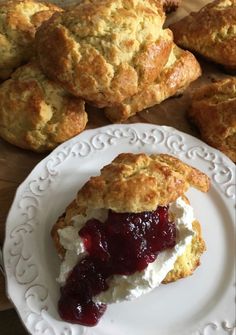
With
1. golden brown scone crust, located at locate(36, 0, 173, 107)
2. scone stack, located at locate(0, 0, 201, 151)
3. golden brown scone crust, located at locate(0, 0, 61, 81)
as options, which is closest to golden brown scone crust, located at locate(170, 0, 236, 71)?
scone stack, located at locate(0, 0, 201, 151)

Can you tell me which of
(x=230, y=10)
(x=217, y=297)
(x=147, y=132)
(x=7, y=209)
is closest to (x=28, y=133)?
(x=7, y=209)

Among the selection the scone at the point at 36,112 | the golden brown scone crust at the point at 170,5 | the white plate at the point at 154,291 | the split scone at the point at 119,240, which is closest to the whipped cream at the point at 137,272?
the split scone at the point at 119,240

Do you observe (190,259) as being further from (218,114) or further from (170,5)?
(170,5)

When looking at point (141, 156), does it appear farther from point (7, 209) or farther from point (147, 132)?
point (7, 209)

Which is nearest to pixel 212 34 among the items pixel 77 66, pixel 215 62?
pixel 215 62

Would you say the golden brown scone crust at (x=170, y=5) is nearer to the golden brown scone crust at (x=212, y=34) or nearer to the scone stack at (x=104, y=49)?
the golden brown scone crust at (x=212, y=34)

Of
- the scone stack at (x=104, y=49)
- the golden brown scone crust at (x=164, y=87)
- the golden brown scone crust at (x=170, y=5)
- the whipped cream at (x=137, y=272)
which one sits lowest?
the whipped cream at (x=137, y=272)

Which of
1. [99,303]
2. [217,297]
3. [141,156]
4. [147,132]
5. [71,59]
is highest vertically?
[71,59]
